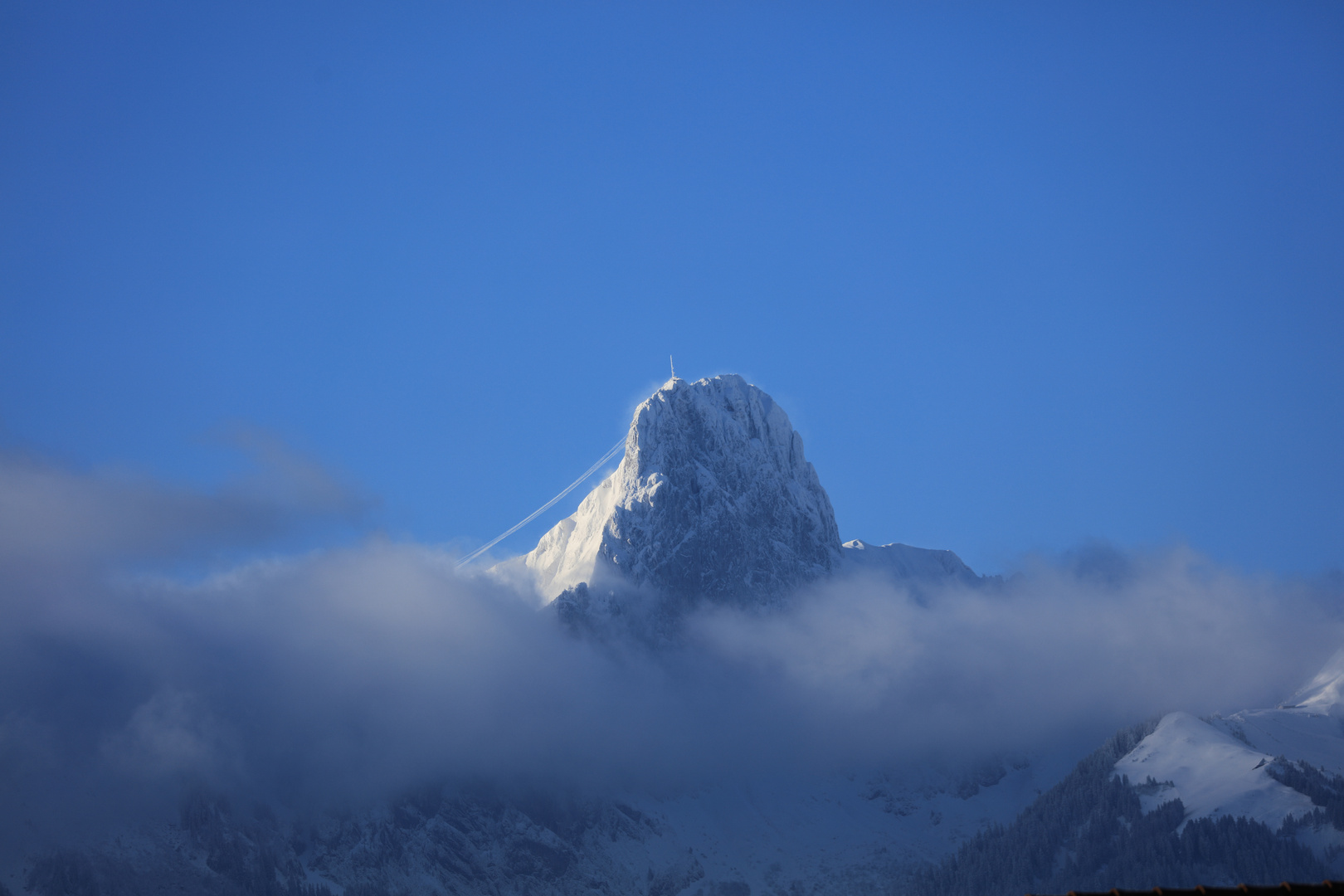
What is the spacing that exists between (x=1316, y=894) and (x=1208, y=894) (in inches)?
377

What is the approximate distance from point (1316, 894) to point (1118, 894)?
54.0 feet

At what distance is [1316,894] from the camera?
A: 120875mm

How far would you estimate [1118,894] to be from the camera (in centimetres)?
12481

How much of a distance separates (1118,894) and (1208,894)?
30.7 ft

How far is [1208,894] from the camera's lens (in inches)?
5007
